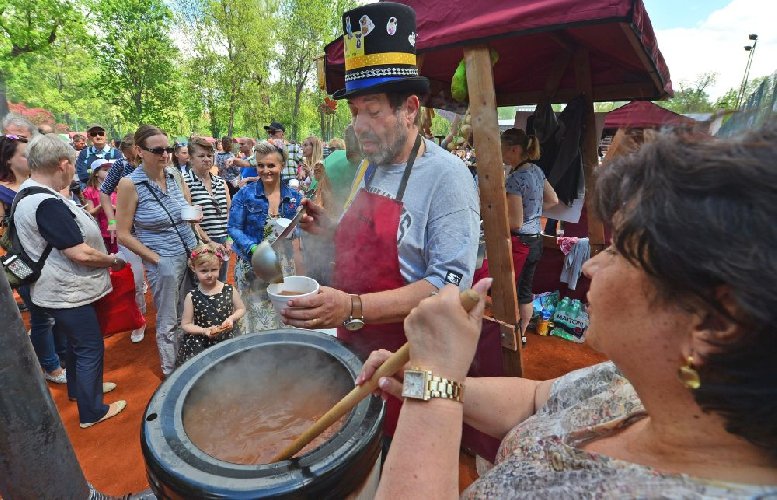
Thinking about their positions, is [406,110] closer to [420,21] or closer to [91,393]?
[420,21]

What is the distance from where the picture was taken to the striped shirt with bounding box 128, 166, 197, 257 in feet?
11.0

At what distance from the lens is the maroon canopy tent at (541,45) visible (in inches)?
79.3

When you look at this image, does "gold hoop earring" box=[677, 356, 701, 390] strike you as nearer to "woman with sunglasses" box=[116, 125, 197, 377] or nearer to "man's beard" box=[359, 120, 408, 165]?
"man's beard" box=[359, 120, 408, 165]

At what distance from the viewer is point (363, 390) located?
1064mm

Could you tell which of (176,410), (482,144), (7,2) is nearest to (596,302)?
(176,410)

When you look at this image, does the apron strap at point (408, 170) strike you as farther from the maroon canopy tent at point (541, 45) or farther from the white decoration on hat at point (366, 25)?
the maroon canopy tent at point (541, 45)

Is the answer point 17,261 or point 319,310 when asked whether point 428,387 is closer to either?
point 319,310

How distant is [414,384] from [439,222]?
0.95m

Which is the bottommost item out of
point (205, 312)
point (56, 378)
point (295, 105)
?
point (56, 378)

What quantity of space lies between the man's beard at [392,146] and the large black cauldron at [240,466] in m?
0.90

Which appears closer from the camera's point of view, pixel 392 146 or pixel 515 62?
pixel 392 146

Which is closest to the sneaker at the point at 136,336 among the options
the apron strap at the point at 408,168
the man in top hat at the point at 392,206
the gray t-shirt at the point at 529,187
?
the man in top hat at the point at 392,206

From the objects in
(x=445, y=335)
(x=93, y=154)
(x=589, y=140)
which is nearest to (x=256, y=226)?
(x=445, y=335)

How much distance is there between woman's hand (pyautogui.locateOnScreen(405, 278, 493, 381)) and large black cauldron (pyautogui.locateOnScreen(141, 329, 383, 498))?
42cm
